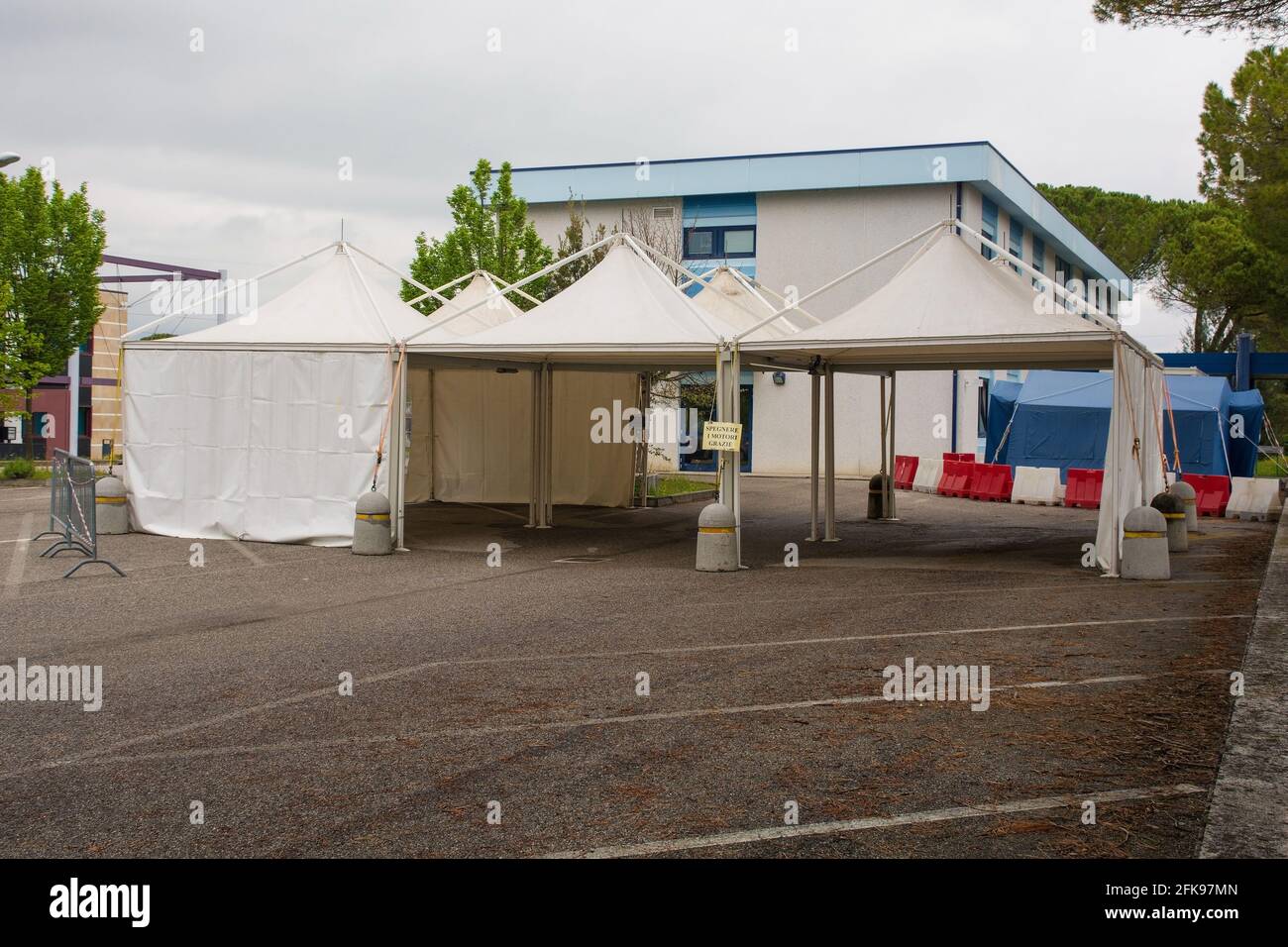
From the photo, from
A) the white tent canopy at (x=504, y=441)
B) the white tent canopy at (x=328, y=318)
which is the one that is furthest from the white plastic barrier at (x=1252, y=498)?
the white tent canopy at (x=328, y=318)

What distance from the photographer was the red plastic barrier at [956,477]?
29.3m

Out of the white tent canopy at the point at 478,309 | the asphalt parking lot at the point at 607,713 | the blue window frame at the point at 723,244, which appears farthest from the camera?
the blue window frame at the point at 723,244

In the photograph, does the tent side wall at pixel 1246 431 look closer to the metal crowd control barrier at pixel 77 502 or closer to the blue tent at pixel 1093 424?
the blue tent at pixel 1093 424

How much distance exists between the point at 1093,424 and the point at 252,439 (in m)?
20.5

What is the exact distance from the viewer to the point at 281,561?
1553 cm

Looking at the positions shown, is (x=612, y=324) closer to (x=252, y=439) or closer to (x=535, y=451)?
(x=252, y=439)

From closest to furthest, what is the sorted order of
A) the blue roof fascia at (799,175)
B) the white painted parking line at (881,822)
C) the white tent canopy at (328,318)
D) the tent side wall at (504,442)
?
the white painted parking line at (881,822) < the white tent canopy at (328,318) < the tent side wall at (504,442) < the blue roof fascia at (799,175)

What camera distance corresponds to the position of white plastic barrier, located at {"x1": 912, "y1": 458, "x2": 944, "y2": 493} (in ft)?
101

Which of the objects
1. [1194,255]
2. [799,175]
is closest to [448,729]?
[799,175]

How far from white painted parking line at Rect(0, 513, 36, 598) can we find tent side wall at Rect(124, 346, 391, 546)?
1.59m

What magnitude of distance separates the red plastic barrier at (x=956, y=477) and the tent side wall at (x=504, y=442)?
8154mm
